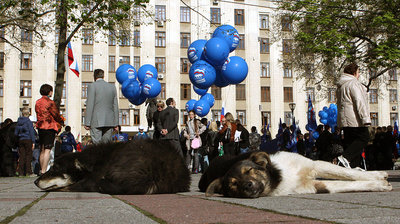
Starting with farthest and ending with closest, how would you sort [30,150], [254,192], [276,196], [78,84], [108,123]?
[78,84] → [30,150] → [108,123] → [276,196] → [254,192]

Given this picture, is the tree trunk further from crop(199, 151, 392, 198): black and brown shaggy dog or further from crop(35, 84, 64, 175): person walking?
crop(199, 151, 392, 198): black and brown shaggy dog

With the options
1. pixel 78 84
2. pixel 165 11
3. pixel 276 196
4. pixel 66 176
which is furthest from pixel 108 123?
pixel 165 11

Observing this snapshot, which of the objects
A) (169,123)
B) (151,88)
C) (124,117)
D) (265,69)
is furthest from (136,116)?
(169,123)

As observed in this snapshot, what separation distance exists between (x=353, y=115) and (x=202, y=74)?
29.1ft

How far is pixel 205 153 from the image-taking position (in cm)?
1542

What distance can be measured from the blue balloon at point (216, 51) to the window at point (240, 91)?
110 feet

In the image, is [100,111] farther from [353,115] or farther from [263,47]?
[263,47]

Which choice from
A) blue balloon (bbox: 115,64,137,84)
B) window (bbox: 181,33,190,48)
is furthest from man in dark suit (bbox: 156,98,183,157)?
window (bbox: 181,33,190,48)

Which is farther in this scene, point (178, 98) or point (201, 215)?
point (178, 98)

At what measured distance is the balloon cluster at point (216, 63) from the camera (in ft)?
51.8

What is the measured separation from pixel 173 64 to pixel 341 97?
41463mm

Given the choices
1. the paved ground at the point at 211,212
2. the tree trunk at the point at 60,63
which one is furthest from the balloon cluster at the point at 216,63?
the paved ground at the point at 211,212

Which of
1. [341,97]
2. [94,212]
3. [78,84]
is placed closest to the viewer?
[94,212]

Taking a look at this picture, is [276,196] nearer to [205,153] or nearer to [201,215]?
[201,215]
